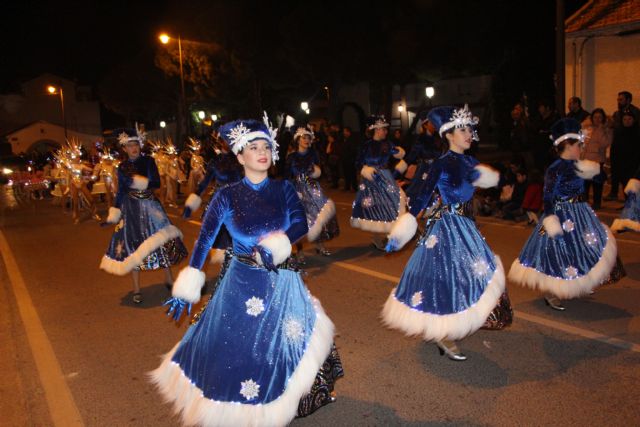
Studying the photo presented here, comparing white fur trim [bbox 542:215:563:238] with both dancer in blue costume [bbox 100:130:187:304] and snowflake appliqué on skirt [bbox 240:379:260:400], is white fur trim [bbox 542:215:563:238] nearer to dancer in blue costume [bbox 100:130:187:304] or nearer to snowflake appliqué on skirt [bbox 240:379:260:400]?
snowflake appliqué on skirt [bbox 240:379:260:400]

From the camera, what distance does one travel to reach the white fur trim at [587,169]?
568 centimetres

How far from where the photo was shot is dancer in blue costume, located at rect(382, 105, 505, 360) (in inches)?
181

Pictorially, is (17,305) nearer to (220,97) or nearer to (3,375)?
(3,375)

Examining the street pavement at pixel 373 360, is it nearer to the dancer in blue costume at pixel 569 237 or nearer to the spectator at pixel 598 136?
the dancer in blue costume at pixel 569 237

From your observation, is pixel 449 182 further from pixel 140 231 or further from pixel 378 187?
pixel 378 187

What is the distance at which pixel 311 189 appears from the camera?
30.0ft

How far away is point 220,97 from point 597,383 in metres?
34.8

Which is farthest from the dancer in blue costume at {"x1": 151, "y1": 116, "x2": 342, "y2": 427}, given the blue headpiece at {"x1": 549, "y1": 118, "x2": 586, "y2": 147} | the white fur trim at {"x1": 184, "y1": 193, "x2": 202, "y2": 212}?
the blue headpiece at {"x1": 549, "y1": 118, "x2": 586, "y2": 147}

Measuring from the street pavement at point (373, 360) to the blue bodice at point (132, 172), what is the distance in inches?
54.6

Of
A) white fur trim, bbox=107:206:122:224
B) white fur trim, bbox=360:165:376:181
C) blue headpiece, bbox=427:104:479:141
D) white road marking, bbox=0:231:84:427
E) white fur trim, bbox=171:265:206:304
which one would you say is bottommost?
white road marking, bbox=0:231:84:427

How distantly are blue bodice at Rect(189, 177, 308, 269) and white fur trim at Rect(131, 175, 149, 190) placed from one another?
3666mm

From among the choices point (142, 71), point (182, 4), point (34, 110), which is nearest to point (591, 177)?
point (182, 4)

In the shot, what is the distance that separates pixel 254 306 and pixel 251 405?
579 millimetres

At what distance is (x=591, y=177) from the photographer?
5.73 meters
